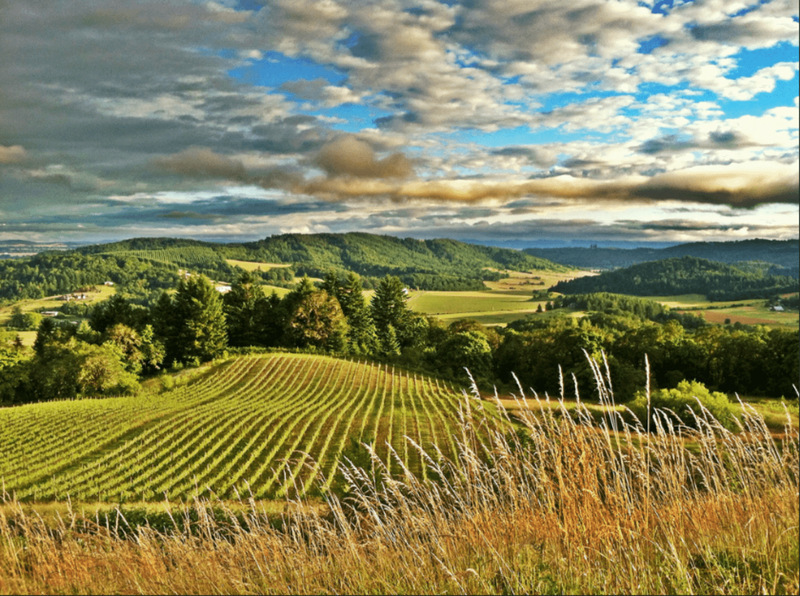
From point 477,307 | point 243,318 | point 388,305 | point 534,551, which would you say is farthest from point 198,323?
point 477,307

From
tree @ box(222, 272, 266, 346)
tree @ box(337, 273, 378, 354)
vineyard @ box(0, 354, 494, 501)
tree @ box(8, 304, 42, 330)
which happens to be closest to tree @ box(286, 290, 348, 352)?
tree @ box(222, 272, 266, 346)

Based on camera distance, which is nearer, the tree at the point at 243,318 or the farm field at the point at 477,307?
the tree at the point at 243,318

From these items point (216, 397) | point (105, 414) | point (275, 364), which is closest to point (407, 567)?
point (105, 414)

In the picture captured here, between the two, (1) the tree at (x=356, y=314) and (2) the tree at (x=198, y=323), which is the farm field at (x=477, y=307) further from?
(2) the tree at (x=198, y=323)

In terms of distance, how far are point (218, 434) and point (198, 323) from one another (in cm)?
3104

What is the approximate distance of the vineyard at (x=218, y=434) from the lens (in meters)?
23.1

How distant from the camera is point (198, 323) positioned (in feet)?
197

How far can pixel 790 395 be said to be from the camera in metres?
56.5

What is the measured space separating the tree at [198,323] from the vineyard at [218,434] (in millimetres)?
5348

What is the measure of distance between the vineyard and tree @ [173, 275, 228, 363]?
5348mm

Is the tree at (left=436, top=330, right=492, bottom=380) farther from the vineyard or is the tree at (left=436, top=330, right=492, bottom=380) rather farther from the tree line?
the vineyard

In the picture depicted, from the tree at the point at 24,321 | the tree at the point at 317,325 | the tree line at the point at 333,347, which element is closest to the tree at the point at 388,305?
the tree line at the point at 333,347

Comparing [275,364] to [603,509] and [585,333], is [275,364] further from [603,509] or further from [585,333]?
[603,509]

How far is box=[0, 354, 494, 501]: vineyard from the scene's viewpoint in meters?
23.1
